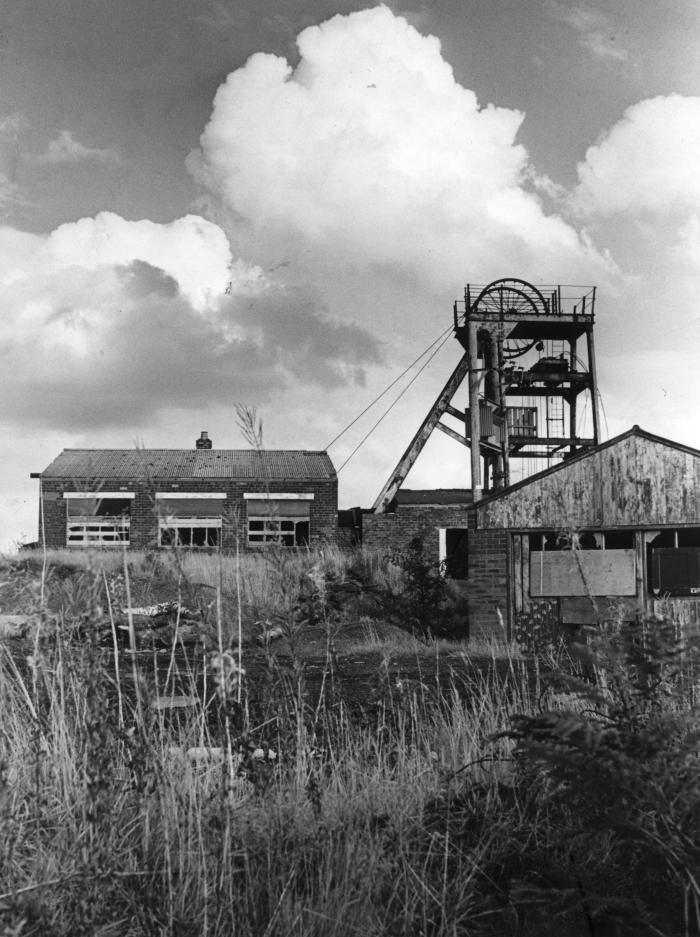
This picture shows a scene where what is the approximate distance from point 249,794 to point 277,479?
1063 inches

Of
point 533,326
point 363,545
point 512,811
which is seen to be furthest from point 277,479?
point 512,811

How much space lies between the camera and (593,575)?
15508 millimetres

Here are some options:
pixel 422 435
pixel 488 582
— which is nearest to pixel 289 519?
pixel 422 435

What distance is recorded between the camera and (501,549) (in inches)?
622

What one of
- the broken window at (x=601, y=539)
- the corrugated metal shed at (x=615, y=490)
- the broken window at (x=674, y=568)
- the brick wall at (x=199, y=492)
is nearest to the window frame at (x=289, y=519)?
the brick wall at (x=199, y=492)

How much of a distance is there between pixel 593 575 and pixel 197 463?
1933 cm

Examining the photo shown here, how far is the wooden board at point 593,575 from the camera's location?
15.4 metres

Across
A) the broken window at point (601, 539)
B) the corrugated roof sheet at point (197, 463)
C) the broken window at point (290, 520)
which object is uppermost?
the corrugated roof sheet at point (197, 463)

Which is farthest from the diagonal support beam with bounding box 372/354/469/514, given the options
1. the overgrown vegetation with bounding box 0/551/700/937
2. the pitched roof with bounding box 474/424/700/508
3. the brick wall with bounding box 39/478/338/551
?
the overgrown vegetation with bounding box 0/551/700/937

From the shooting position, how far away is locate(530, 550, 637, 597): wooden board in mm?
15406

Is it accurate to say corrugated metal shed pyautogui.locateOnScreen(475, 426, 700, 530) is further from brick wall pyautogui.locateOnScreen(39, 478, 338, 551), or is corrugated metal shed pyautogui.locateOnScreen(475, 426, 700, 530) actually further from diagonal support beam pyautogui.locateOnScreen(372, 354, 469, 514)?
brick wall pyautogui.locateOnScreen(39, 478, 338, 551)

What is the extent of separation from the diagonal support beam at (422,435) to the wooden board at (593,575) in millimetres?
11529

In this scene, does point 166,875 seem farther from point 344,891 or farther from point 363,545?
point 363,545

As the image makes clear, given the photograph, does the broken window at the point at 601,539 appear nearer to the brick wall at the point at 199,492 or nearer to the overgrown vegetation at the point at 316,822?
the overgrown vegetation at the point at 316,822
